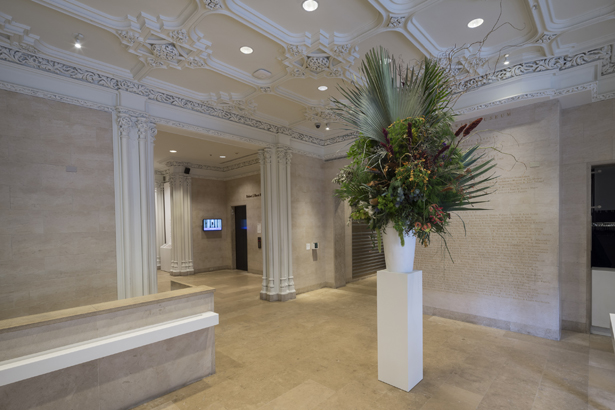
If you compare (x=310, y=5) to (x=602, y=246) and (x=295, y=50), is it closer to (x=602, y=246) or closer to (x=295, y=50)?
(x=295, y=50)

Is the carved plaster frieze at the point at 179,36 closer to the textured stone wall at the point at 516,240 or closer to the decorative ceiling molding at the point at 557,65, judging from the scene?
the decorative ceiling molding at the point at 557,65

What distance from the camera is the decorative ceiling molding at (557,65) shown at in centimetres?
397

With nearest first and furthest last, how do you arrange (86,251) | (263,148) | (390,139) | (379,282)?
1. (390,139)
2. (379,282)
3. (86,251)
4. (263,148)

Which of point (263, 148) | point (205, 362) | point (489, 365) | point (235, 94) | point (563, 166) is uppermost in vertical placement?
point (235, 94)

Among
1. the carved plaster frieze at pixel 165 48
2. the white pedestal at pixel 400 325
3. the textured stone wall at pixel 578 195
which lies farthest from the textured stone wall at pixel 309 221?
the textured stone wall at pixel 578 195

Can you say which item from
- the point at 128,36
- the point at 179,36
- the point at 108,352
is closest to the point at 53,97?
the point at 128,36

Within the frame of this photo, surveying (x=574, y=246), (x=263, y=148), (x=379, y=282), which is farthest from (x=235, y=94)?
(x=574, y=246)

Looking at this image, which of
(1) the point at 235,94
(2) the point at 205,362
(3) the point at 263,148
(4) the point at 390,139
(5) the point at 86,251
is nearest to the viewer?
(4) the point at 390,139

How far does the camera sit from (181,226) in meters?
9.94

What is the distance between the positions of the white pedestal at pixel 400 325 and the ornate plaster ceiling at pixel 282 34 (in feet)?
7.60

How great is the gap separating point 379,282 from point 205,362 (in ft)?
6.76

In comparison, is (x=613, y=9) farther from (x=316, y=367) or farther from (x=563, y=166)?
(x=316, y=367)

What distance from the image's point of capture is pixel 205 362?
3.16 m

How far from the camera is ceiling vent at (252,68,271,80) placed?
4475 millimetres
